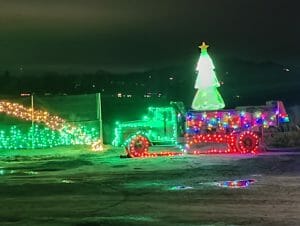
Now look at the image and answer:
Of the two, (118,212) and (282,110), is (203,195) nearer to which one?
(118,212)

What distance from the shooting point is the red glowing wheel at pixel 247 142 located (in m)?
26.0

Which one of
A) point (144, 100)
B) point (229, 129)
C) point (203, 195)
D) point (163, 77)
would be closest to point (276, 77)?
point (163, 77)

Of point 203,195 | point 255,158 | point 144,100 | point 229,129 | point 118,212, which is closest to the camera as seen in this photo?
point 118,212

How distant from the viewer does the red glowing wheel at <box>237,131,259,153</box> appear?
85.4 feet

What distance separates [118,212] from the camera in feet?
39.4

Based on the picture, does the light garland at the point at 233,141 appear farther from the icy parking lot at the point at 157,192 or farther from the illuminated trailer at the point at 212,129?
the icy parking lot at the point at 157,192

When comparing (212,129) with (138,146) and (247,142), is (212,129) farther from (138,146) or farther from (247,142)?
(138,146)

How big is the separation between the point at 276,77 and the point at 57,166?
2848 inches

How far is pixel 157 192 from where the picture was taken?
1462cm

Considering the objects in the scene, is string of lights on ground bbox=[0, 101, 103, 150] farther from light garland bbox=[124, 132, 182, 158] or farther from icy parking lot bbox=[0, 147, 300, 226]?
icy parking lot bbox=[0, 147, 300, 226]

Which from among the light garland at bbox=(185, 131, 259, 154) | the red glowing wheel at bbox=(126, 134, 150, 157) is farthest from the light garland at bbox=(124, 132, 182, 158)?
the light garland at bbox=(185, 131, 259, 154)

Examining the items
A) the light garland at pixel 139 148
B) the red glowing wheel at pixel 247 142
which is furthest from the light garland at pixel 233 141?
the light garland at pixel 139 148

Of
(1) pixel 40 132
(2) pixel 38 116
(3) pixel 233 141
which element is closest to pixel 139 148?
(3) pixel 233 141

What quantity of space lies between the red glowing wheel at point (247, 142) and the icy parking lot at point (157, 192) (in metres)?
1.56
